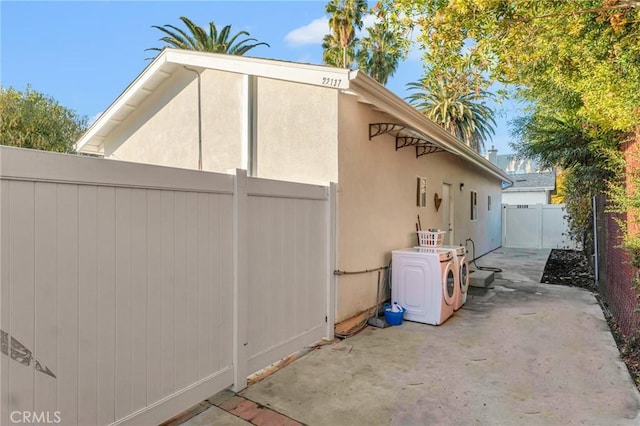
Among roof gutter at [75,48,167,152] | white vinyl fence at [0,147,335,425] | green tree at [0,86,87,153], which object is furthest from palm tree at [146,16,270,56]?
white vinyl fence at [0,147,335,425]

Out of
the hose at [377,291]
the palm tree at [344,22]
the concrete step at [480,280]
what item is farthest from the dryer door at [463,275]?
the palm tree at [344,22]

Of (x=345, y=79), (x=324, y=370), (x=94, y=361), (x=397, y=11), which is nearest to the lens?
(x=94, y=361)

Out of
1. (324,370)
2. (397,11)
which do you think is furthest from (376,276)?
(397,11)

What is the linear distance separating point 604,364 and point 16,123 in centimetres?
1669

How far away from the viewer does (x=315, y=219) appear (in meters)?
4.15

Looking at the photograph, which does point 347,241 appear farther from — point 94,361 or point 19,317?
point 19,317

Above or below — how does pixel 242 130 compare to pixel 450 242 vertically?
above

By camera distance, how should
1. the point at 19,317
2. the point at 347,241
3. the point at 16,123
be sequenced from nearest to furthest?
the point at 19,317 < the point at 347,241 < the point at 16,123

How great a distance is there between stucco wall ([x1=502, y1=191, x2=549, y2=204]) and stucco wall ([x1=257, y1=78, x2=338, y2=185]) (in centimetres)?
1932

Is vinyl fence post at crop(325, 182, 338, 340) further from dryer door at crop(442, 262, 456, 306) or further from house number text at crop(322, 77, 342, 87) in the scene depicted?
dryer door at crop(442, 262, 456, 306)

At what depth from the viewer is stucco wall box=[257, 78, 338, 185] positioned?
175 inches

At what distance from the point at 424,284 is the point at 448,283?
16.1 inches

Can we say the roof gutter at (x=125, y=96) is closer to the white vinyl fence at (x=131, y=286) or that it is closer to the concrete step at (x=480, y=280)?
the white vinyl fence at (x=131, y=286)

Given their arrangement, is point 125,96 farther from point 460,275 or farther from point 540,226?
point 540,226
